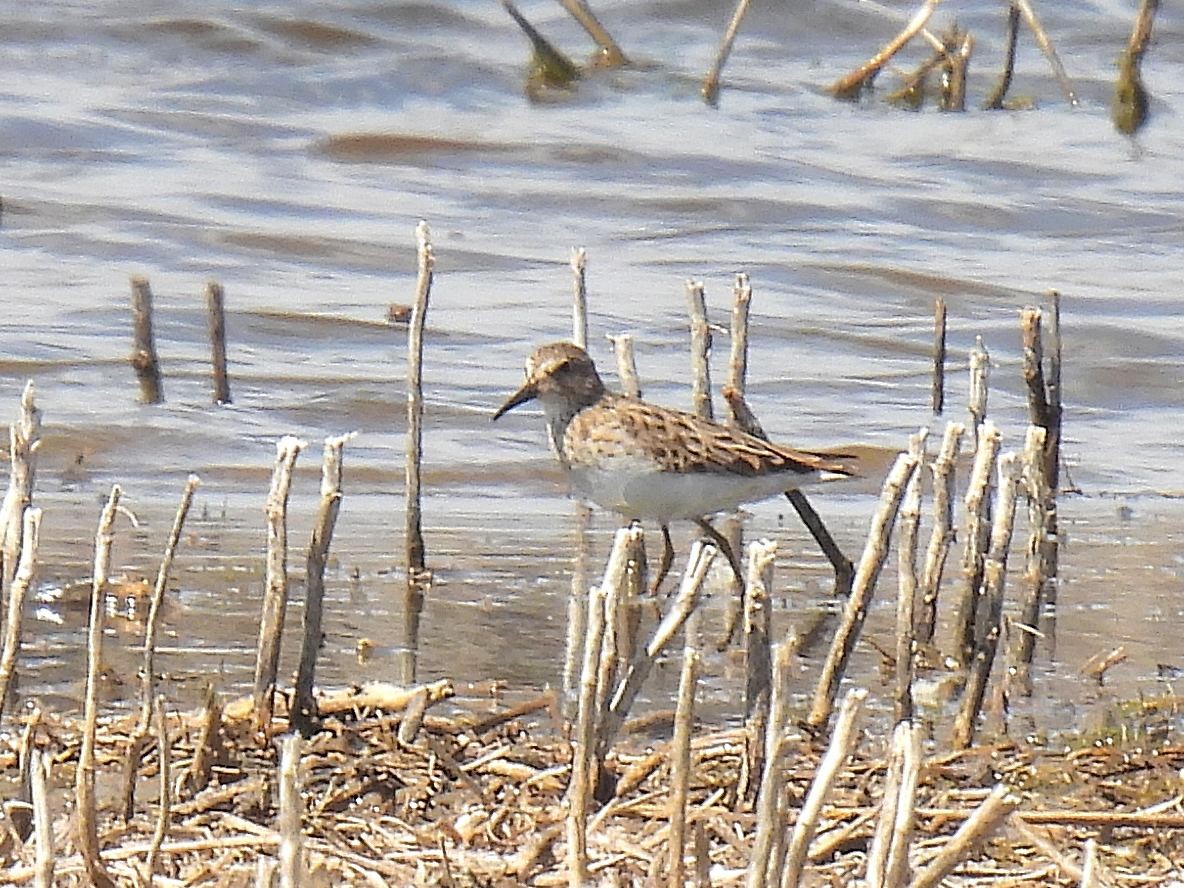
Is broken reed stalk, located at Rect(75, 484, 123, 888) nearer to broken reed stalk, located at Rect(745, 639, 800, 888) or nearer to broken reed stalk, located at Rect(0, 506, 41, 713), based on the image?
broken reed stalk, located at Rect(0, 506, 41, 713)

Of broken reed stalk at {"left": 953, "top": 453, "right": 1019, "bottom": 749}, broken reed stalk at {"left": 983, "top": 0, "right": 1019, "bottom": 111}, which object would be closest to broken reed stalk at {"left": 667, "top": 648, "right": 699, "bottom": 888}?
broken reed stalk at {"left": 953, "top": 453, "right": 1019, "bottom": 749}

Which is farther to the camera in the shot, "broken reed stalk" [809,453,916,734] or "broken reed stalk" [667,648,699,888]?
"broken reed stalk" [809,453,916,734]

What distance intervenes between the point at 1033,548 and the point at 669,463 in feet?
3.12

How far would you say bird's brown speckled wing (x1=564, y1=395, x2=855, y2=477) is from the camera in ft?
20.4

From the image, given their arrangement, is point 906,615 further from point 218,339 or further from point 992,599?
point 218,339

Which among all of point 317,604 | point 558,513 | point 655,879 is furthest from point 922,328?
point 655,879

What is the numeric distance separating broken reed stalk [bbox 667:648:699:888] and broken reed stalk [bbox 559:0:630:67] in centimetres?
1351

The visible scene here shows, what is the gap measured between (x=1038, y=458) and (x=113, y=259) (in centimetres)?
748

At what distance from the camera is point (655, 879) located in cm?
390

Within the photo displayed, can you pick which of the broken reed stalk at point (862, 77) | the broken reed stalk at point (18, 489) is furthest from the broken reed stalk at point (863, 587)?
the broken reed stalk at point (862, 77)

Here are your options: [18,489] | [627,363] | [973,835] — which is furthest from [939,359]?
[973,835]

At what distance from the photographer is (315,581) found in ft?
16.3

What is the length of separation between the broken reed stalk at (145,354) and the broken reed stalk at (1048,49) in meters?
7.29

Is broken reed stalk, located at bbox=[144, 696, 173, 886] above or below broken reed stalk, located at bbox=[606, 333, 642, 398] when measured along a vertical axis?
below
